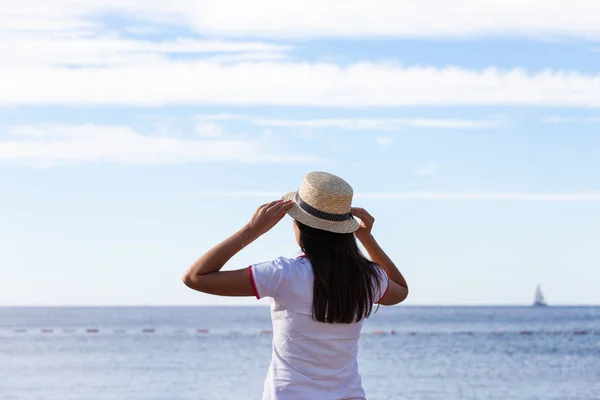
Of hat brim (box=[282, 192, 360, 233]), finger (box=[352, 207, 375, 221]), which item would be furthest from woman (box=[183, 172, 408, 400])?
finger (box=[352, 207, 375, 221])

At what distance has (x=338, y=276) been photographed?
3482mm

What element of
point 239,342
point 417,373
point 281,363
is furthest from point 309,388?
point 239,342

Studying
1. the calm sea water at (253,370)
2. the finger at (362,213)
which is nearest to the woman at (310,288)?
the finger at (362,213)

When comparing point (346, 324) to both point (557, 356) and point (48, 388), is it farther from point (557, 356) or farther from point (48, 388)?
point (557, 356)

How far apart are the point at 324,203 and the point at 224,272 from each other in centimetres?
42

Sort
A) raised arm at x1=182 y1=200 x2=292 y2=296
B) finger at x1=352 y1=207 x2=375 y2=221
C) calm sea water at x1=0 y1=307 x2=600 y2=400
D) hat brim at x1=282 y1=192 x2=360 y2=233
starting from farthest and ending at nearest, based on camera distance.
→ calm sea water at x1=0 y1=307 x2=600 y2=400, finger at x1=352 y1=207 x2=375 y2=221, hat brim at x1=282 y1=192 x2=360 y2=233, raised arm at x1=182 y1=200 x2=292 y2=296

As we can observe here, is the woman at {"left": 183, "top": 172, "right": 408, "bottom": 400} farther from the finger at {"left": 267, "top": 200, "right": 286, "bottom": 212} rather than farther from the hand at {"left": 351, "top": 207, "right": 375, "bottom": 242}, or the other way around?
the hand at {"left": 351, "top": 207, "right": 375, "bottom": 242}

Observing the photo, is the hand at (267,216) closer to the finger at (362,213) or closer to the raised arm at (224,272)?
the raised arm at (224,272)

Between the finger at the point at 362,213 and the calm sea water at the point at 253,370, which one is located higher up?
the finger at the point at 362,213

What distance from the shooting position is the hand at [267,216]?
347cm

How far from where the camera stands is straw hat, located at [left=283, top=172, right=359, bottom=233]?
139 inches

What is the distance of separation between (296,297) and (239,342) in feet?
145

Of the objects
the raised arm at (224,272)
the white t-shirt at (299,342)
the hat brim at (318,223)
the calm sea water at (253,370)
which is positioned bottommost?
the calm sea water at (253,370)

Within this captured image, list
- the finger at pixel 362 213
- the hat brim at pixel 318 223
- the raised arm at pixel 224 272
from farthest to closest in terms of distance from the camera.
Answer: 1. the finger at pixel 362 213
2. the hat brim at pixel 318 223
3. the raised arm at pixel 224 272
